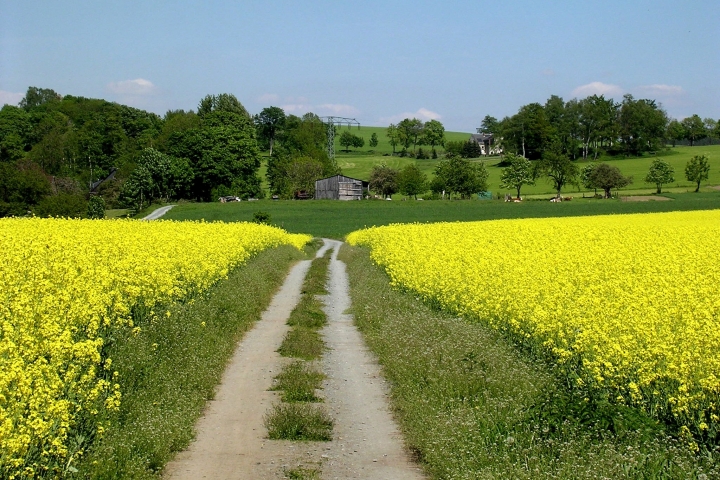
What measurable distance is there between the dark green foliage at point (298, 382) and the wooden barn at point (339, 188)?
103 m

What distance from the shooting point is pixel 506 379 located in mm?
9516

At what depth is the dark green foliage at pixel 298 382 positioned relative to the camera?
10492 millimetres

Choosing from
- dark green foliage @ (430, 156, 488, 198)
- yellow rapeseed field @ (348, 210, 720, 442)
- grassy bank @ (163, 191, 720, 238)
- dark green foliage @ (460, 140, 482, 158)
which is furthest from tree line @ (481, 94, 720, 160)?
yellow rapeseed field @ (348, 210, 720, 442)

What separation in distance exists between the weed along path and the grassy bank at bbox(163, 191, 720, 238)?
164ft

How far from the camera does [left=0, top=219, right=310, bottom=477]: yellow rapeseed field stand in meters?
5.96

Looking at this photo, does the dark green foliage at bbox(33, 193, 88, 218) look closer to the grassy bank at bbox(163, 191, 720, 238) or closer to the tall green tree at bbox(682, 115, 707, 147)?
the grassy bank at bbox(163, 191, 720, 238)

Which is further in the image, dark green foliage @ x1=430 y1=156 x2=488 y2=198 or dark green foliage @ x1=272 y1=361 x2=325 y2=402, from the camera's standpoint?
dark green foliage @ x1=430 y1=156 x2=488 y2=198

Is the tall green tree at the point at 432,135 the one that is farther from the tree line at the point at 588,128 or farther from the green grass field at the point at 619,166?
the tree line at the point at 588,128

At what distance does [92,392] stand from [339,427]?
3.35 metres

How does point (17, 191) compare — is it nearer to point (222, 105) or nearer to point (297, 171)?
point (297, 171)

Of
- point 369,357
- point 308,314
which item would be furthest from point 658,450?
point 308,314

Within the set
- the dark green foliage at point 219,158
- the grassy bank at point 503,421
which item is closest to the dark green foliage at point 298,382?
the grassy bank at point 503,421

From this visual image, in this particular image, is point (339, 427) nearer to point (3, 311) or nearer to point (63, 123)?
point (3, 311)

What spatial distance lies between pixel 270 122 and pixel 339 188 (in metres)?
82.0
